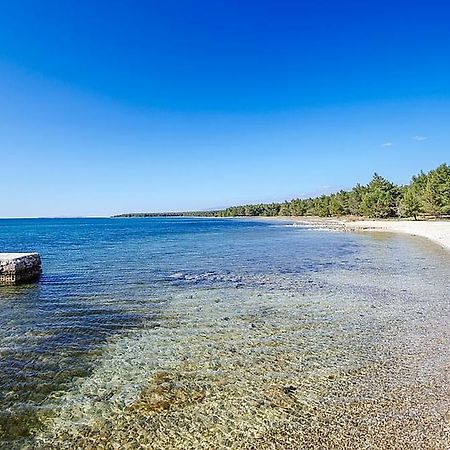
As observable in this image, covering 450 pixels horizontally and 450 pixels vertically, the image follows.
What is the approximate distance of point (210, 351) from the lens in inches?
384

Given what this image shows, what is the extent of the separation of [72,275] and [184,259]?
10.2 m

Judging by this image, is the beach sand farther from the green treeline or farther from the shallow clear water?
the shallow clear water

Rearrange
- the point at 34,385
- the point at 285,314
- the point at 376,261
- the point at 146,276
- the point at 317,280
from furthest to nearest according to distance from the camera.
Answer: the point at 376,261 < the point at 146,276 < the point at 317,280 < the point at 285,314 < the point at 34,385

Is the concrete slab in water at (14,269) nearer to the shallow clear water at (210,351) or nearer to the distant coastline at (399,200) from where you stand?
the shallow clear water at (210,351)

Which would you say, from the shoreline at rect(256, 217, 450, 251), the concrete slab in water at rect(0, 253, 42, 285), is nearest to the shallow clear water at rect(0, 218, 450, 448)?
the concrete slab in water at rect(0, 253, 42, 285)

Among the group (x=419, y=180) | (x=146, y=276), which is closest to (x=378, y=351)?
(x=146, y=276)

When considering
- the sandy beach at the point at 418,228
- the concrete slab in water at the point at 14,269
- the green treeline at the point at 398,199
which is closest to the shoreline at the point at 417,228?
the sandy beach at the point at 418,228

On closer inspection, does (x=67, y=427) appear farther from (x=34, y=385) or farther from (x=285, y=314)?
(x=285, y=314)

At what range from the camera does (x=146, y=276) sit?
2264 centimetres

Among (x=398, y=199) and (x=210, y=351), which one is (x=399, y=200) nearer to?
(x=398, y=199)

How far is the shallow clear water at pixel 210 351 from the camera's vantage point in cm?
645

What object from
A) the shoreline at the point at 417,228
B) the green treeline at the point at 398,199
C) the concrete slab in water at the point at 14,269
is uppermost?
the green treeline at the point at 398,199

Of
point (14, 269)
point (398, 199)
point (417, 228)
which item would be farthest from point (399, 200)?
point (14, 269)

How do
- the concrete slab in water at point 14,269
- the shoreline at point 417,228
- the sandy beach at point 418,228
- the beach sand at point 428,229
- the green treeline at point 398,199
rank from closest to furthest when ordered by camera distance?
the concrete slab in water at point 14,269 < the beach sand at point 428,229 < the shoreline at point 417,228 < the sandy beach at point 418,228 < the green treeline at point 398,199
